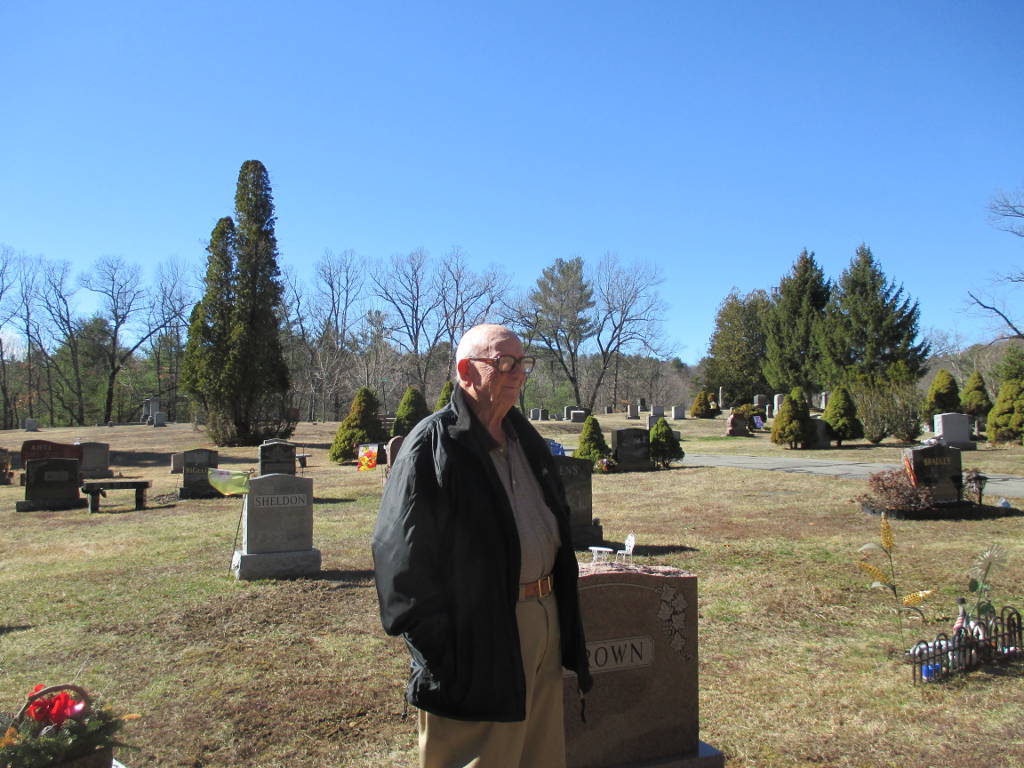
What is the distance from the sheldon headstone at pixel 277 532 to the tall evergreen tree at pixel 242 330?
2268 cm

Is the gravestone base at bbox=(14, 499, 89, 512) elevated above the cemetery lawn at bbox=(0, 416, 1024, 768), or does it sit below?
below

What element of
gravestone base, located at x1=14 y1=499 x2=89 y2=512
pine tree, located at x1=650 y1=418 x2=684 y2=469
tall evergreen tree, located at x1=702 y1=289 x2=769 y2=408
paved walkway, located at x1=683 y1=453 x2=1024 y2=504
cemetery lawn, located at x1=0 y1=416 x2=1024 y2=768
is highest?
tall evergreen tree, located at x1=702 y1=289 x2=769 y2=408

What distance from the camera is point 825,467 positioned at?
1800 centimetres

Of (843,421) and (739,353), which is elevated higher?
(739,353)

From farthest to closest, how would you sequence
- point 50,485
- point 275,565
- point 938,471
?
point 50,485, point 938,471, point 275,565

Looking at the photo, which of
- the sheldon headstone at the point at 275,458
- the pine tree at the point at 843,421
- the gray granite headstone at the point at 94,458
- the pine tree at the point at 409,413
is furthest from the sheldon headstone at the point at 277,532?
the pine tree at the point at 843,421

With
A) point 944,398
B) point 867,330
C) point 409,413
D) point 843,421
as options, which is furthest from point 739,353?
point 409,413

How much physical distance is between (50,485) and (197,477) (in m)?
2.59

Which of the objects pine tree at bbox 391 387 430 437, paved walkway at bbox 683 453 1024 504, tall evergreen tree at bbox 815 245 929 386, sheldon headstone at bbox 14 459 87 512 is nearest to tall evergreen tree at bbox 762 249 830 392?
tall evergreen tree at bbox 815 245 929 386

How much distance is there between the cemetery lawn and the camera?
3.88m

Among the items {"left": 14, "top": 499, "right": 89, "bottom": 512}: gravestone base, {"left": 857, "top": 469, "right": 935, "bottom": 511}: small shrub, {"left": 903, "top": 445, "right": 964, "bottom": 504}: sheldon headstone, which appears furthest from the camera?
{"left": 14, "top": 499, "right": 89, "bottom": 512}: gravestone base

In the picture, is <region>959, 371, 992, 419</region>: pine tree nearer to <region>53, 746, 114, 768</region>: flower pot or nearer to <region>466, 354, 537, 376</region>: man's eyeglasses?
<region>466, 354, 537, 376</region>: man's eyeglasses

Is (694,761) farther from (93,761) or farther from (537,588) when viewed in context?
(93,761)

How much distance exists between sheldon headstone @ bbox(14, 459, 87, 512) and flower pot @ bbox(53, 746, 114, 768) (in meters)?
13.2
